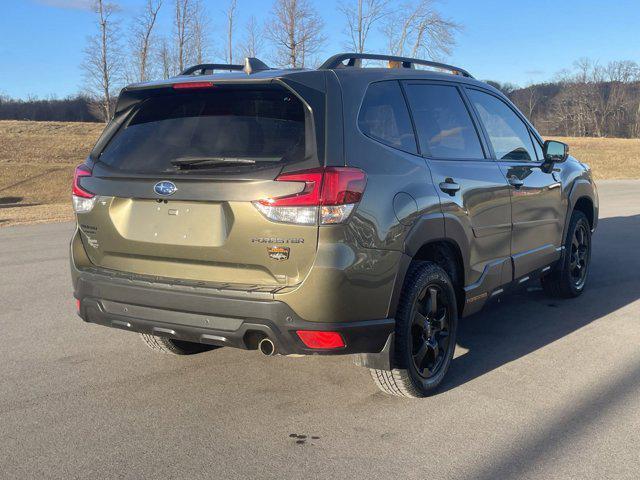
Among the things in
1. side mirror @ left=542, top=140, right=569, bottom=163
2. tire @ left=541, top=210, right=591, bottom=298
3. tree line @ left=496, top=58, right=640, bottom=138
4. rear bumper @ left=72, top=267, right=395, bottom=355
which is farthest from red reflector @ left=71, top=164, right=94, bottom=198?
tree line @ left=496, top=58, right=640, bottom=138

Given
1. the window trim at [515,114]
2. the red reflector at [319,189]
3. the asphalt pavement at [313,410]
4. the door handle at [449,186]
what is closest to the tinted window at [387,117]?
the door handle at [449,186]

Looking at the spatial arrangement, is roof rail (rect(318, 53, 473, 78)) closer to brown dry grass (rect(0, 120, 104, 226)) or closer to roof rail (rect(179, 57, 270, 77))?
roof rail (rect(179, 57, 270, 77))

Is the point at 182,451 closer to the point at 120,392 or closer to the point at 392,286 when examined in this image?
the point at 120,392

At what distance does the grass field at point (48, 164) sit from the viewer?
16.9 m

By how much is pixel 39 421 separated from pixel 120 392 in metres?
0.53

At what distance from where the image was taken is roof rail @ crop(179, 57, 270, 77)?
3.88 meters

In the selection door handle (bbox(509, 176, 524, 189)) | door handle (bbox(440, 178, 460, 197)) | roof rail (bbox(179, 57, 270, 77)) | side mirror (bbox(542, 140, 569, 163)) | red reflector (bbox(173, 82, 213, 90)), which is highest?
roof rail (bbox(179, 57, 270, 77))

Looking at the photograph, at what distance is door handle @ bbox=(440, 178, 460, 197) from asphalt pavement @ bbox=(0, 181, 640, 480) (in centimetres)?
120

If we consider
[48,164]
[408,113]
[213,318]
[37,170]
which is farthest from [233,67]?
[48,164]

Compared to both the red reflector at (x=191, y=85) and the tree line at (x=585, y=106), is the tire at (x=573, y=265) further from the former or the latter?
the tree line at (x=585, y=106)

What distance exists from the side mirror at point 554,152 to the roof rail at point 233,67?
2707 millimetres

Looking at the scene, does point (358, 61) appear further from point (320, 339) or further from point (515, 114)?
point (515, 114)

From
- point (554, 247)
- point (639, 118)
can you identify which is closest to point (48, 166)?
point (554, 247)

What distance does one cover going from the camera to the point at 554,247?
5758 mm
